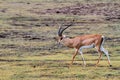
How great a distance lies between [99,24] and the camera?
3941cm

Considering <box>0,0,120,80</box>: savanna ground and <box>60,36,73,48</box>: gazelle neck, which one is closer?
<box>0,0,120,80</box>: savanna ground

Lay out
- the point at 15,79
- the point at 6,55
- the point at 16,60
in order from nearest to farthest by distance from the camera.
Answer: the point at 15,79
the point at 16,60
the point at 6,55

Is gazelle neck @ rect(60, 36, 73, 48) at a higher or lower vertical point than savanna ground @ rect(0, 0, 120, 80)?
higher

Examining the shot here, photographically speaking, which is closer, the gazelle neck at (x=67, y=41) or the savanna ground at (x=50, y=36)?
the savanna ground at (x=50, y=36)

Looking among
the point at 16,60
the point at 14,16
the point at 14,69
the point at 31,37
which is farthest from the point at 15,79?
the point at 14,16

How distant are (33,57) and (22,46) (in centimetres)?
378

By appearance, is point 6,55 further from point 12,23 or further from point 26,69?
point 12,23

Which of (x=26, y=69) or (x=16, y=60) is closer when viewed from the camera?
(x=26, y=69)

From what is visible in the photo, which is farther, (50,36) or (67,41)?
(50,36)

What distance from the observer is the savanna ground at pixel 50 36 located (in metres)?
19.1

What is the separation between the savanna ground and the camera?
19.1 m

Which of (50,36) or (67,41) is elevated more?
(67,41)

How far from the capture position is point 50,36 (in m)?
32.1

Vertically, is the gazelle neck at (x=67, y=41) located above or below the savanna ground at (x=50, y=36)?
above
